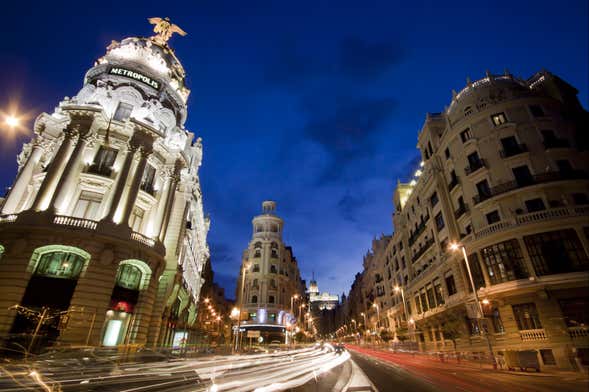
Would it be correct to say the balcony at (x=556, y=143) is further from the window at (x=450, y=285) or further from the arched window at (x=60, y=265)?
the arched window at (x=60, y=265)

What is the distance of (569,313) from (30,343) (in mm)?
38207

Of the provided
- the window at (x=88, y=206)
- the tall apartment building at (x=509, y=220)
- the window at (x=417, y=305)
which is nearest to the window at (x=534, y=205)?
the tall apartment building at (x=509, y=220)

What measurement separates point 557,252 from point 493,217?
18.3 ft

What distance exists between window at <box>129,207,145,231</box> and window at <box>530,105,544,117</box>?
137 ft

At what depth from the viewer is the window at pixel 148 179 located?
94.9 ft

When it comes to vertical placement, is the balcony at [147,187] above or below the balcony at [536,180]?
above

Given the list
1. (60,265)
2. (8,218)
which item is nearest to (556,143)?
(60,265)

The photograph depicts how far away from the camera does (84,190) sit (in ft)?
84.1

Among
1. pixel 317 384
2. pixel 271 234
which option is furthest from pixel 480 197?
pixel 271 234

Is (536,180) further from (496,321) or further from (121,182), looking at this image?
(121,182)

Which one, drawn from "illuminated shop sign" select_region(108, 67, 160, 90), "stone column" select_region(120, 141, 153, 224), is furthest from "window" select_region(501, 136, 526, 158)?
"illuminated shop sign" select_region(108, 67, 160, 90)

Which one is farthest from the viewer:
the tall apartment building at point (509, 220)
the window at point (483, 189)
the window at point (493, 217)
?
the window at point (483, 189)

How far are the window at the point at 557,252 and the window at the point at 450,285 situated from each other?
9831 millimetres

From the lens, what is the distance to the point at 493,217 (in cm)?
2655
